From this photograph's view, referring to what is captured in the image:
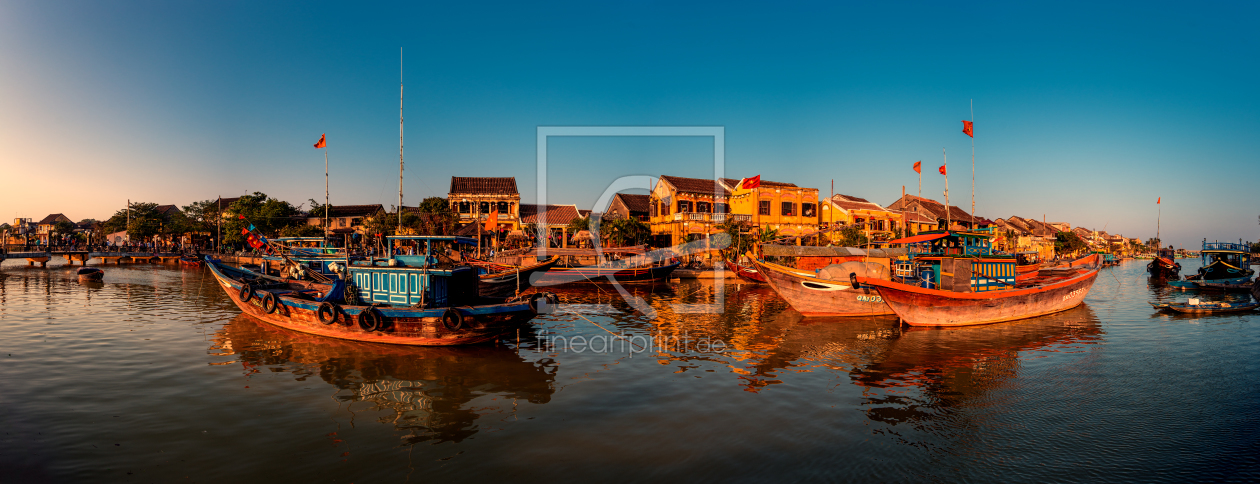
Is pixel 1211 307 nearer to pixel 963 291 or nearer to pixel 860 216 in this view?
pixel 963 291

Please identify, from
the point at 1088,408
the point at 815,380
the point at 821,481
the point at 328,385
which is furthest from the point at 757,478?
the point at 328,385

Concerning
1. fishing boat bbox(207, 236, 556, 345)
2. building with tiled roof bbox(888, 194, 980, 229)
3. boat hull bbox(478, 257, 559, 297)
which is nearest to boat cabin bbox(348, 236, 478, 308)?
fishing boat bbox(207, 236, 556, 345)

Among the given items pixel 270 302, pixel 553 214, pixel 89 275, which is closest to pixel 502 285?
pixel 270 302

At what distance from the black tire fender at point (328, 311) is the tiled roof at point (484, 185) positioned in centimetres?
4148

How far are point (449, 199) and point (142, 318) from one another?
123ft

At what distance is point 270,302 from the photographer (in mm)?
17062

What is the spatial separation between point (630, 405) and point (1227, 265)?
1621 inches

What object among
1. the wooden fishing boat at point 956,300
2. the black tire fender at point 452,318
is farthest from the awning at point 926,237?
the black tire fender at point 452,318

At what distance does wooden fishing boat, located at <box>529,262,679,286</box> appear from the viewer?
33812mm

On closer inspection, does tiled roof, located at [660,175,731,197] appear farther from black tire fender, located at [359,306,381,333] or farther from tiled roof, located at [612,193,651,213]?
black tire fender, located at [359,306,381,333]

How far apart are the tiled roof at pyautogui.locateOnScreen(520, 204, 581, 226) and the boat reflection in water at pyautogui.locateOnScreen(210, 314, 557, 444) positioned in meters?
39.4

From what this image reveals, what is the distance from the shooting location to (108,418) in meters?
9.39

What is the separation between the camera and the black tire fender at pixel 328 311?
1523 cm

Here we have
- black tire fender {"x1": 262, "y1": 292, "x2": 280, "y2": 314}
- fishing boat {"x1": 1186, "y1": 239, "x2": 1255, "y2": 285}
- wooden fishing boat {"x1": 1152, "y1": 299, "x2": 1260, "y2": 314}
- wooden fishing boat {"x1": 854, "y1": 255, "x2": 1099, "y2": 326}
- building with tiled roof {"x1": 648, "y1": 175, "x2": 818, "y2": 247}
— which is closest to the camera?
black tire fender {"x1": 262, "y1": 292, "x2": 280, "y2": 314}
